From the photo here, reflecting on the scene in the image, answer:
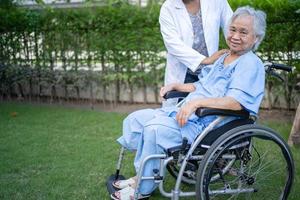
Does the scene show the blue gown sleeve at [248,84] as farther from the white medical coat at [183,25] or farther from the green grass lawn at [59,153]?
the green grass lawn at [59,153]

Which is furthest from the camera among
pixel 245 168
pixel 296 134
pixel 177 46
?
pixel 296 134

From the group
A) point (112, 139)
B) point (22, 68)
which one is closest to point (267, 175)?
point (112, 139)

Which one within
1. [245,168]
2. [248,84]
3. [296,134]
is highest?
[248,84]

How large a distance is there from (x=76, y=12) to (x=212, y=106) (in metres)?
4.60

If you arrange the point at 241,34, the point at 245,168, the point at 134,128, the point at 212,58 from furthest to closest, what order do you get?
the point at 212,58, the point at 134,128, the point at 245,168, the point at 241,34

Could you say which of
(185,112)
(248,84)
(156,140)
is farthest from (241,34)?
(156,140)

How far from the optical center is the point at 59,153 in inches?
182

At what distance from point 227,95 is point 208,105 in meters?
0.17

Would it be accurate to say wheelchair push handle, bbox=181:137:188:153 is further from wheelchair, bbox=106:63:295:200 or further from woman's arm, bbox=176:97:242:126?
woman's arm, bbox=176:97:242:126

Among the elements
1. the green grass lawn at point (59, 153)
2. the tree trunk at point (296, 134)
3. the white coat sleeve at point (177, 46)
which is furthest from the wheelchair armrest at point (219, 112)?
the tree trunk at point (296, 134)

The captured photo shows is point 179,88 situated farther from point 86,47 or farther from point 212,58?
point 86,47

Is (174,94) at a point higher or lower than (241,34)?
lower

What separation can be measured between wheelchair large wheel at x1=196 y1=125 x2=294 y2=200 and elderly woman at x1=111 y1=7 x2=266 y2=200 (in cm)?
19

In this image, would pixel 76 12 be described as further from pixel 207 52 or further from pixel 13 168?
pixel 207 52
